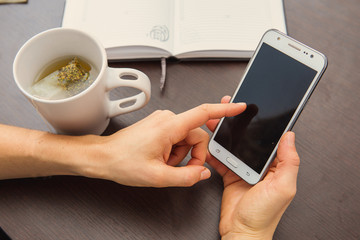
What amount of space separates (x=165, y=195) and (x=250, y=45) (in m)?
0.40

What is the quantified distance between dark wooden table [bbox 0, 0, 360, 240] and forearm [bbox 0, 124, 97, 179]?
0.18 ft

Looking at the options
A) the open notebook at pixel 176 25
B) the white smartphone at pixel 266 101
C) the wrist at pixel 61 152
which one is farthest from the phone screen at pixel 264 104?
the wrist at pixel 61 152

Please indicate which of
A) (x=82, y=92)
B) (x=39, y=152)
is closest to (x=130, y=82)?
(x=82, y=92)

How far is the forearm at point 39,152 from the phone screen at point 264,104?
0.30 m

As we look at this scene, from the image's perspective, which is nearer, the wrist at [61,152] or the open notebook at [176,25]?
the wrist at [61,152]

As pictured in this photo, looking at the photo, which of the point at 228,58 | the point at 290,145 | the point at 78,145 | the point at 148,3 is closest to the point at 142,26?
the point at 148,3

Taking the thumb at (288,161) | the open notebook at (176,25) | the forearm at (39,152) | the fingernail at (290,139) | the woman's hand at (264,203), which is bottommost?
the forearm at (39,152)

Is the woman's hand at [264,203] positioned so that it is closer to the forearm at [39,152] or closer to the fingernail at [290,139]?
the fingernail at [290,139]

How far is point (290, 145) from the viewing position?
561 millimetres

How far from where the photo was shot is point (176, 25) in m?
0.74

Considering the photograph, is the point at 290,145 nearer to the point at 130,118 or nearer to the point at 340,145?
the point at 340,145

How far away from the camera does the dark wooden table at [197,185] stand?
576 mm

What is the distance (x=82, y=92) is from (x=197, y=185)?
0.98ft

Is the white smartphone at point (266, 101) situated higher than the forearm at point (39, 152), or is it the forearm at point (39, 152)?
the white smartphone at point (266, 101)
